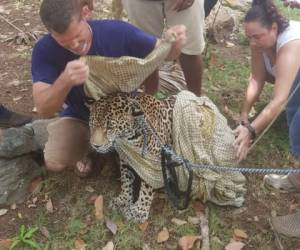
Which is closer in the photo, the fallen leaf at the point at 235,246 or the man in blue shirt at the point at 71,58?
the man in blue shirt at the point at 71,58

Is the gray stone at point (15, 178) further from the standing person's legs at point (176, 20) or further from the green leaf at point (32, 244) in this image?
the standing person's legs at point (176, 20)

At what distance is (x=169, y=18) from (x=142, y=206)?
1614 mm

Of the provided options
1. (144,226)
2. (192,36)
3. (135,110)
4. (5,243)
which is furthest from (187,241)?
(192,36)

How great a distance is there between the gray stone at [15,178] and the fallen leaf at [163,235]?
3.75 ft

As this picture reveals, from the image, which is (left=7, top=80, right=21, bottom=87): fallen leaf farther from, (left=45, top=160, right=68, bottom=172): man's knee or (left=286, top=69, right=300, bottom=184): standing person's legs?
(left=286, top=69, right=300, bottom=184): standing person's legs

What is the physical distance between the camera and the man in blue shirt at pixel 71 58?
2.58m

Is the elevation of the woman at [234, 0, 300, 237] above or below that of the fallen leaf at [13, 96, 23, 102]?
above

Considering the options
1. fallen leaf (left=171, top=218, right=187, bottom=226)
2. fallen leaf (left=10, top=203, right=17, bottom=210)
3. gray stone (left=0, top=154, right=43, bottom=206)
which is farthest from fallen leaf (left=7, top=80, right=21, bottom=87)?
fallen leaf (left=171, top=218, right=187, bottom=226)

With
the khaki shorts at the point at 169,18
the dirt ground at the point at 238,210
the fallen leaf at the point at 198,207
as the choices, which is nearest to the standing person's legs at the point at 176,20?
the khaki shorts at the point at 169,18

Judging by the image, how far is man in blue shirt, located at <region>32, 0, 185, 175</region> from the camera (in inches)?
101

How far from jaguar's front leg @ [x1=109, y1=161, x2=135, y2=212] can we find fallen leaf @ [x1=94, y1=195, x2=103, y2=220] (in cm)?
11

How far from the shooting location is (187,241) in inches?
121

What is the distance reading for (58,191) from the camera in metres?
3.49

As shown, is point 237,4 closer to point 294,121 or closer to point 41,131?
point 41,131
